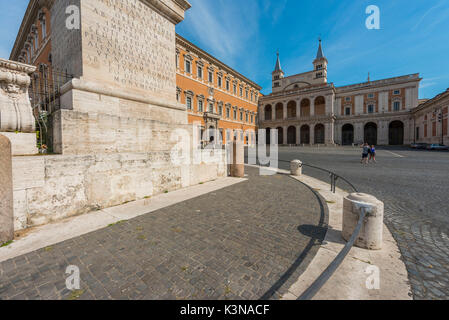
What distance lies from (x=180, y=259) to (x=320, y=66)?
63.7m

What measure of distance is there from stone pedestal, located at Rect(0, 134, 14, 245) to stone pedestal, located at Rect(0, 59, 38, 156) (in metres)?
0.92

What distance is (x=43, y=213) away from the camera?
3562 millimetres

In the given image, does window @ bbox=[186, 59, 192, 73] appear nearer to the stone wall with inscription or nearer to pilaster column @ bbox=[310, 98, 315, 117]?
the stone wall with inscription

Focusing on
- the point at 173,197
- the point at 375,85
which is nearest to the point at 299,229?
the point at 173,197

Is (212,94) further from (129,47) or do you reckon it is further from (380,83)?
(380,83)

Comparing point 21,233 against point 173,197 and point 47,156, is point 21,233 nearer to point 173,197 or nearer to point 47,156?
point 47,156

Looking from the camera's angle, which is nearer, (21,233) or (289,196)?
(21,233)

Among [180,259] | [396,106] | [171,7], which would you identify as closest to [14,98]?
[180,259]

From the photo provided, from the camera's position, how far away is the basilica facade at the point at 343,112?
38281 mm

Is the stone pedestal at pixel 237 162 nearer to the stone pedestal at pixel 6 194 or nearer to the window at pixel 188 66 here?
the stone pedestal at pixel 6 194

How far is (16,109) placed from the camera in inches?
146

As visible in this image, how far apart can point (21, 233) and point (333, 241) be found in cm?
546

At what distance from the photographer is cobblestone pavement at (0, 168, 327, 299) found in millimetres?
1981
